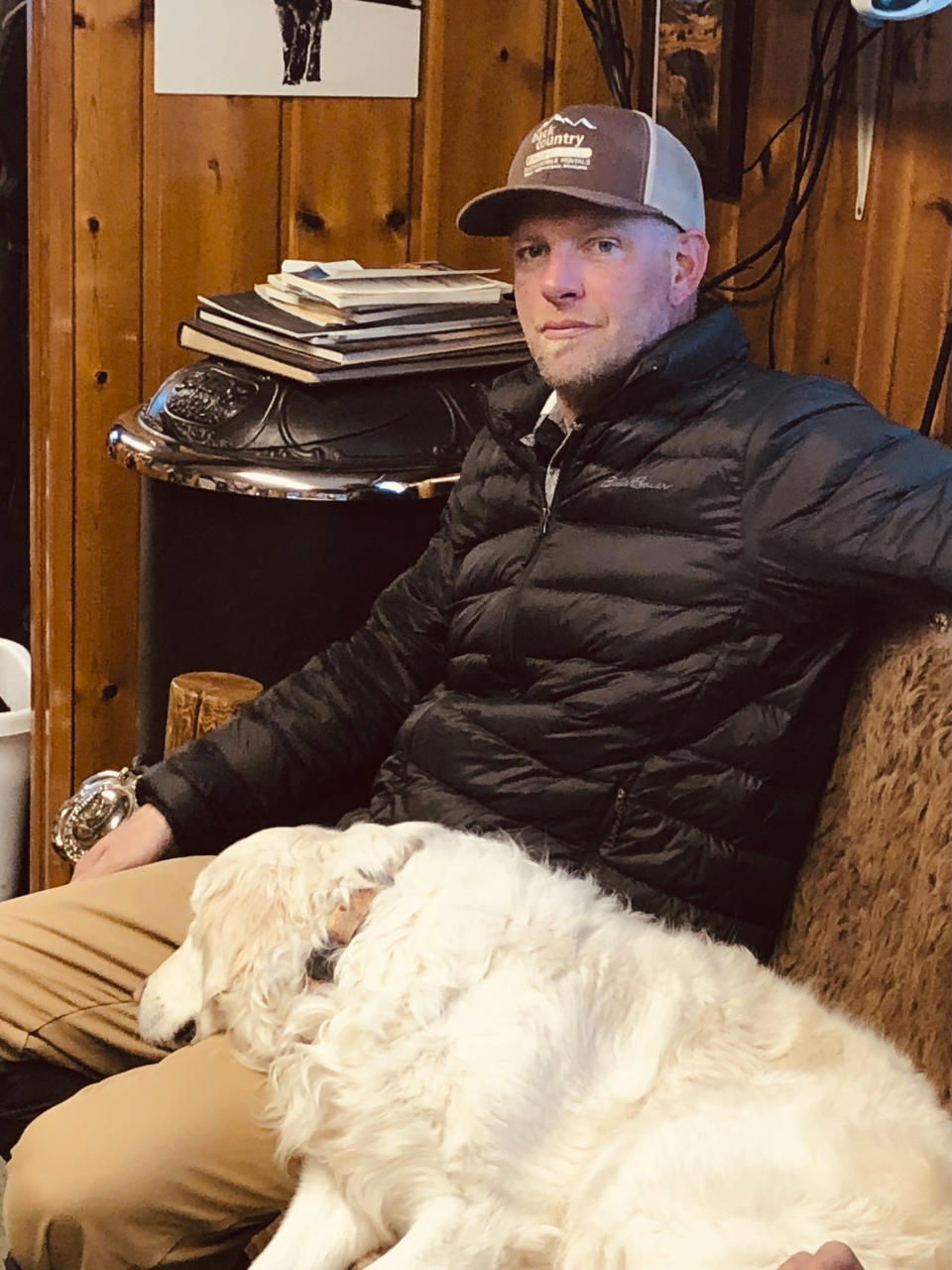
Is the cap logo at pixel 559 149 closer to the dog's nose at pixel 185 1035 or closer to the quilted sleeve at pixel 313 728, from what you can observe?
the quilted sleeve at pixel 313 728

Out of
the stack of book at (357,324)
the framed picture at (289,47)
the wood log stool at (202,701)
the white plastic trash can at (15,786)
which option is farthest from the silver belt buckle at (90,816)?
the framed picture at (289,47)

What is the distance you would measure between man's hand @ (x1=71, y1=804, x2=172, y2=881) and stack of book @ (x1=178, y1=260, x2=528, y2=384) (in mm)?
719

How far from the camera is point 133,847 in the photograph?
1976mm

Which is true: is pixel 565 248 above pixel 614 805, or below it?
above

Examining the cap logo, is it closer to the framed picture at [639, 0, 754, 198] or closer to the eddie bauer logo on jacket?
the eddie bauer logo on jacket

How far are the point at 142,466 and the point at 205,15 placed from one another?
0.83 metres

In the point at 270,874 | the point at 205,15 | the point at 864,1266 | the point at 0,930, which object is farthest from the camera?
the point at 205,15

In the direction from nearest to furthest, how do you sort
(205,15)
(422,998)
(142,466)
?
(422,998) → (142,466) → (205,15)

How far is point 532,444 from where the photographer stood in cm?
191

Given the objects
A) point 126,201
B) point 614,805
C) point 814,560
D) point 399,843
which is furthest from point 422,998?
point 126,201

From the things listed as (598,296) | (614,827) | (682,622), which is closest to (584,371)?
(598,296)

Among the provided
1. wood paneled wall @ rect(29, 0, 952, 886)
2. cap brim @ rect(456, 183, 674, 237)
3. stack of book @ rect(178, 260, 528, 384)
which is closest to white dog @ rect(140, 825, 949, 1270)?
cap brim @ rect(456, 183, 674, 237)

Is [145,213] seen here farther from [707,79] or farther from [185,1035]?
[185,1035]

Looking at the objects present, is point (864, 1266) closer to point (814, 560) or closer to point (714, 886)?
point (714, 886)
